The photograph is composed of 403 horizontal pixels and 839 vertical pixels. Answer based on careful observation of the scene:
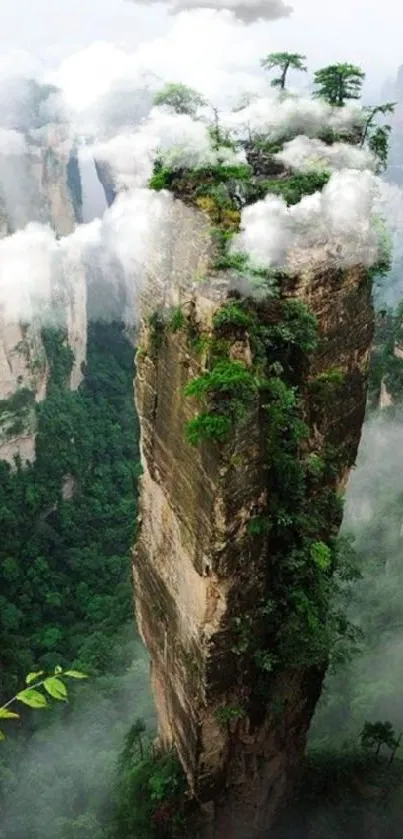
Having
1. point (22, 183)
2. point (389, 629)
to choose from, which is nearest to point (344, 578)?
point (389, 629)

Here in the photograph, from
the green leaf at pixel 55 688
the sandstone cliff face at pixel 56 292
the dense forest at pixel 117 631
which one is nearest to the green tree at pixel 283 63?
the dense forest at pixel 117 631

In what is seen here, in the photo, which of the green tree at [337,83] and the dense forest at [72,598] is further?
the dense forest at [72,598]

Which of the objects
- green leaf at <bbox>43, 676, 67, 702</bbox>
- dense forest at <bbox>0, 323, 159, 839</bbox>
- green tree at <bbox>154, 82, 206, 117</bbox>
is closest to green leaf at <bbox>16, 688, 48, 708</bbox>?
green leaf at <bbox>43, 676, 67, 702</bbox>

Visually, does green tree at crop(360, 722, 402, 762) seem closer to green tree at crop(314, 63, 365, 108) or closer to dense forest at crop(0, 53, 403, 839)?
dense forest at crop(0, 53, 403, 839)

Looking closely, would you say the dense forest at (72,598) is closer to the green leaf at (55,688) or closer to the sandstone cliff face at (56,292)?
the sandstone cliff face at (56,292)

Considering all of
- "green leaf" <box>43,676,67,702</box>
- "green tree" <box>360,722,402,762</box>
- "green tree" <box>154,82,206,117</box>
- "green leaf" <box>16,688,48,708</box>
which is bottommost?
"green tree" <box>360,722,402,762</box>

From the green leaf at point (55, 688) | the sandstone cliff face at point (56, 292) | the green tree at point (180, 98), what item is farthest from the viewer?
the sandstone cliff face at point (56, 292)
